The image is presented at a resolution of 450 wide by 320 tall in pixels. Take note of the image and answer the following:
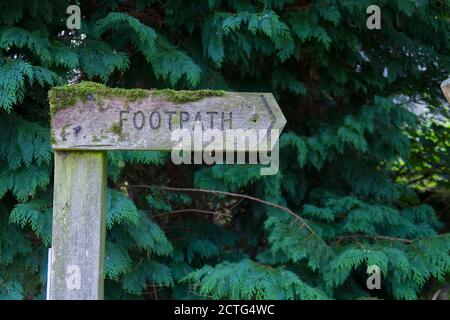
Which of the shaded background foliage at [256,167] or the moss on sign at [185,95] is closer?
the moss on sign at [185,95]

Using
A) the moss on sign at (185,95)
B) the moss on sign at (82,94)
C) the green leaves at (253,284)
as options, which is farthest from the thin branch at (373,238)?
the moss on sign at (82,94)

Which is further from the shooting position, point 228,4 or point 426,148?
point 426,148

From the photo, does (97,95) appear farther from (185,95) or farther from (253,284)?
(253,284)

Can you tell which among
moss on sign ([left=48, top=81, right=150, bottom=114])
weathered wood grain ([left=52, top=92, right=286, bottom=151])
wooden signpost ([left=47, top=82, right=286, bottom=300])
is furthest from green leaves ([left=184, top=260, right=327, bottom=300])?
moss on sign ([left=48, top=81, right=150, bottom=114])

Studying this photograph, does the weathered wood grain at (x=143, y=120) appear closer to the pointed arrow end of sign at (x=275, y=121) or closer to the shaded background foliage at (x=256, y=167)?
the pointed arrow end of sign at (x=275, y=121)

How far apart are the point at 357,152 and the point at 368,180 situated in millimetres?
242

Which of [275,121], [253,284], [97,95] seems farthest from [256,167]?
[97,95]

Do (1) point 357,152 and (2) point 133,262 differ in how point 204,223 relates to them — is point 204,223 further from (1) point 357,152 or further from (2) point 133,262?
(1) point 357,152

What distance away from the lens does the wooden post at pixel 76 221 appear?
2246 mm

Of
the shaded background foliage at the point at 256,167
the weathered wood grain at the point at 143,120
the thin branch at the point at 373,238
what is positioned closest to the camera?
the weathered wood grain at the point at 143,120

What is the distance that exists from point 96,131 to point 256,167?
6.55 ft

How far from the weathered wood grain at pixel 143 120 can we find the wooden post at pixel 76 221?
2.5 inches
